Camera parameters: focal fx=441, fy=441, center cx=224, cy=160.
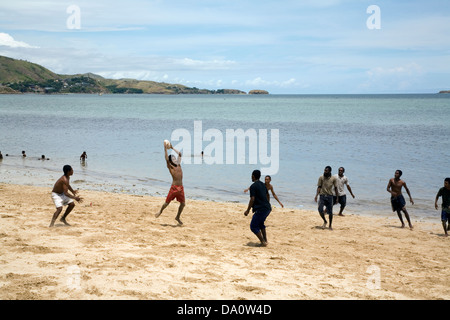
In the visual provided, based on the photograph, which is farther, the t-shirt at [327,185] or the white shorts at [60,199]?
the t-shirt at [327,185]

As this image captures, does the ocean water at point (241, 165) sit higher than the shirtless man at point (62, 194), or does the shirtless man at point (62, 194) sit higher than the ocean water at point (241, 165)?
the shirtless man at point (62, 194)

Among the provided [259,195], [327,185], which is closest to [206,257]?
[259,195]

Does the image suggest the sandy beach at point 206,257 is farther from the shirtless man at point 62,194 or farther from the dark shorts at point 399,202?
the dark shorts at point 399,202

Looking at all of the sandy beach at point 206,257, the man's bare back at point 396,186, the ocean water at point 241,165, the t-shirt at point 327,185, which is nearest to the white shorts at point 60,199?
the sandy beach at point 206,257

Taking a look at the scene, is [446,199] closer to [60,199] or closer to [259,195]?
[259,195]

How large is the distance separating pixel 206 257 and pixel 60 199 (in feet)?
13.2

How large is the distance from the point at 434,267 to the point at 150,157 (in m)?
22.4

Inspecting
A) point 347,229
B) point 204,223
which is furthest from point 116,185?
point 347,229

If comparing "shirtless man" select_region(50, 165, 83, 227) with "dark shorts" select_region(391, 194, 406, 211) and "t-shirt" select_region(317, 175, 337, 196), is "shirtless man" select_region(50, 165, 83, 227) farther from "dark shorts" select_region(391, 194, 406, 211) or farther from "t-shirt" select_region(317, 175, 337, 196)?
"dark shorts" select_region(391, 194, 406, 211)

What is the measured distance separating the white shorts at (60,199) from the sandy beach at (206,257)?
60cm

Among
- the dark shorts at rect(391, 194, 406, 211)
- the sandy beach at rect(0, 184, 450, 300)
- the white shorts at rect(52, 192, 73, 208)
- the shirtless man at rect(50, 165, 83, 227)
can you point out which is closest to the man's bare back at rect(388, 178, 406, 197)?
the dark shorts at rect(391, 194, 406, 211)

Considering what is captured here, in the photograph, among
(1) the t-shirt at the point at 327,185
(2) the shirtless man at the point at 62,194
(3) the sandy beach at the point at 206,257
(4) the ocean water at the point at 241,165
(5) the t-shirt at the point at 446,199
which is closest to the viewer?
(3) the sandy beach at the point at 206,257

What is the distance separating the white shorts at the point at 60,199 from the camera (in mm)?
10396

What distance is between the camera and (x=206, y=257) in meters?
8.81
